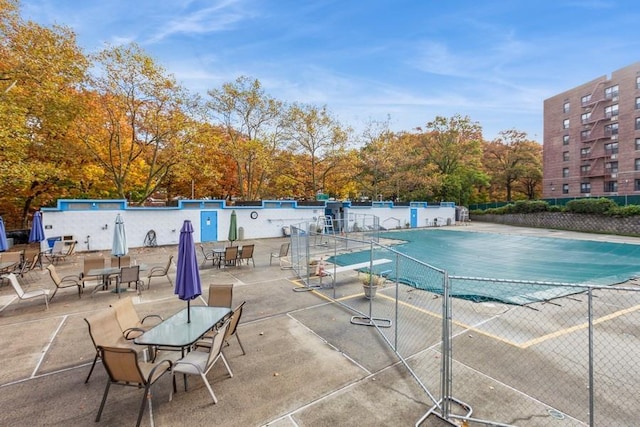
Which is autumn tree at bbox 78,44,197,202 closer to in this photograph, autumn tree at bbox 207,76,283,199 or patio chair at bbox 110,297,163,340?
autumn tree at bbox 207,76,283,199

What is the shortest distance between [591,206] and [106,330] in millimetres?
40466

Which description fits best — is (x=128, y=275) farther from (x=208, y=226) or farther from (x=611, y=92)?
(x=611, y=92)

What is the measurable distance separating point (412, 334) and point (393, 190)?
117ft

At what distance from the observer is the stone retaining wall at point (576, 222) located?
88.7 ft

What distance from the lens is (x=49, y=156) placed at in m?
19.7

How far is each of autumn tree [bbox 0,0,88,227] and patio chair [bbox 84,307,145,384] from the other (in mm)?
13502

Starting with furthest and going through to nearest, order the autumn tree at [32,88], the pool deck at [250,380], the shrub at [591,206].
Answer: the shrub at [591,206]
the autumn tree at [32,88]
the pool deck at [250,380]

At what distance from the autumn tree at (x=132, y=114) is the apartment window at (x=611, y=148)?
51853 mm

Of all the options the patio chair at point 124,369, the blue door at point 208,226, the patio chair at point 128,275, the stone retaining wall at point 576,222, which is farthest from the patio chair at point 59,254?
the stone retaining wall at point 576,222

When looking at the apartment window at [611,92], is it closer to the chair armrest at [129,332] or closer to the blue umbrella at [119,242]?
the blue umbrella at [119,242]

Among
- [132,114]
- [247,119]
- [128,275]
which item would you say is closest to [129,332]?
[128,275]

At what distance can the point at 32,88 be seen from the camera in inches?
611

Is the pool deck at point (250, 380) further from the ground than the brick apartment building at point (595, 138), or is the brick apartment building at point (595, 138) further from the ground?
the brick apartment building at point (595, 138)

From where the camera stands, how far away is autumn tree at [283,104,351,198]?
29.6m
